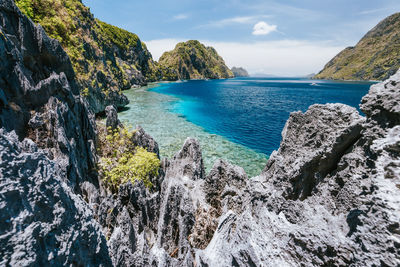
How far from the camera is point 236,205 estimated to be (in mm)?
7836

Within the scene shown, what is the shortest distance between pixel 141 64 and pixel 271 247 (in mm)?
151585

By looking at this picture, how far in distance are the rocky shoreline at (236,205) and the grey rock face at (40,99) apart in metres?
0.10

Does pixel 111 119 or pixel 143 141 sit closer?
pixel 143 141

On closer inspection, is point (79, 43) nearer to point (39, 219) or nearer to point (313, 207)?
point (39, 219)

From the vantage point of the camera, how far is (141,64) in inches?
5423

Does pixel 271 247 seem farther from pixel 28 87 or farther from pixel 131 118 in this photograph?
pixel 131 118

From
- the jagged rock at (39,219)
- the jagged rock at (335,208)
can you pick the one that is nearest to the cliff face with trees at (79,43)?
the jagged rock at (39,219)

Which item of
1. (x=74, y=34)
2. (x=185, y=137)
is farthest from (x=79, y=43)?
(x=185, y=137)

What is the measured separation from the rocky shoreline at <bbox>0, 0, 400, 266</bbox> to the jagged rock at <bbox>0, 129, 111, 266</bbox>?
0.7 inches

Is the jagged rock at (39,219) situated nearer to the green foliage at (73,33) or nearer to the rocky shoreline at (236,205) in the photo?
the rocky shoreline at (236,205)

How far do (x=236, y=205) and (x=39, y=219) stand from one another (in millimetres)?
6514

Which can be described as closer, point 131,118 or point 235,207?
point 235,207

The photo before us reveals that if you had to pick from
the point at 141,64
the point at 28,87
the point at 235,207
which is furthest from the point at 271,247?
the point at 141,64

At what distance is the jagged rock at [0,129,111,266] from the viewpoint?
3.18 meters
